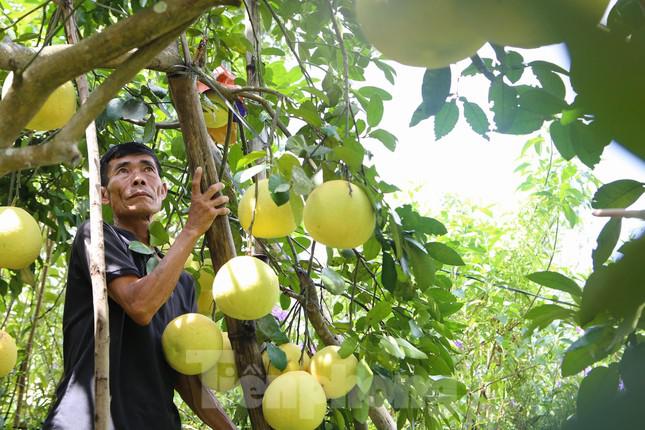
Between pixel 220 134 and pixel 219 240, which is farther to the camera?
pixel 220 134

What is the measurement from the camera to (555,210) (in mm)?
2533

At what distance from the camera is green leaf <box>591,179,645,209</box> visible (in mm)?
564

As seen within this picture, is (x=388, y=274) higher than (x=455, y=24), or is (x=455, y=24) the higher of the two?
(x=388, y=274)

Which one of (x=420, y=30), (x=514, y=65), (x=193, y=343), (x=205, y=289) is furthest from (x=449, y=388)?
(x=420, y=30)

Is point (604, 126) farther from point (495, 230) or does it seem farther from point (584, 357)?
point (495, 230)

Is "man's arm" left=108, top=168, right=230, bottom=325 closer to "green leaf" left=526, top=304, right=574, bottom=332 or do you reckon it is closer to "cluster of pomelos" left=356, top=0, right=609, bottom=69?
"green leaf" left=526, top=304, right=574, bottom=332

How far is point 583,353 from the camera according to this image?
0.51 meters

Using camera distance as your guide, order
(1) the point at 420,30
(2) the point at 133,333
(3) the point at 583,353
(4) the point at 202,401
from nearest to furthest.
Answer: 1. (1) the point at 420,30
2. (3) the point at 583,353
3. (2) the point at 133,333
4. (4) the point at 202,401

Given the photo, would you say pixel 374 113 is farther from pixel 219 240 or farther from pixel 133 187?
pixel 133 187

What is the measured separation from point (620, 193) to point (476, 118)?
0.29 meters

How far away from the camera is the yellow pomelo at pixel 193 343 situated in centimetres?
147

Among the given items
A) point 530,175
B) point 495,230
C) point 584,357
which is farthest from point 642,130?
point 495,230

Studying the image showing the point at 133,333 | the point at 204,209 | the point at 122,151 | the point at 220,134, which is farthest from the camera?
the point at 220,134

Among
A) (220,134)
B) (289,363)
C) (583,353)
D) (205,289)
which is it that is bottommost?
(583,353)
